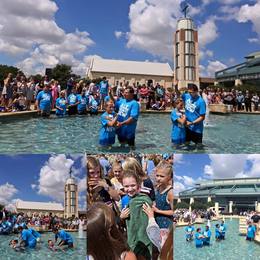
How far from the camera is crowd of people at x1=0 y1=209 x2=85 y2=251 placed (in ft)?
20.3

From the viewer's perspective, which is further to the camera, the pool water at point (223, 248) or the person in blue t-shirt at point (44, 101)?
the person in blue t-shirt at point (44, 101)

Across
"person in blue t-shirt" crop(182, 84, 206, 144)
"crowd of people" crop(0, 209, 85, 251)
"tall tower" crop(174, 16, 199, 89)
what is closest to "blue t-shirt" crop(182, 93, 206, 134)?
"person in blue t-shirt" crop(182, 84, 206, 144)

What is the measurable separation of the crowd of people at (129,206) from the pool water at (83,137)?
1015 millimetres

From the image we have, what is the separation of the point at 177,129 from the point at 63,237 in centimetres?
322

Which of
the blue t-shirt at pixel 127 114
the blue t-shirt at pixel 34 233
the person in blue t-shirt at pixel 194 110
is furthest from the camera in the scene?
the person in blue t-shirt at pixel 194 110

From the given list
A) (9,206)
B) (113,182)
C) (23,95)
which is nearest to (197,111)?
(113,182)

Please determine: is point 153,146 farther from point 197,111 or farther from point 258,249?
point 258,249

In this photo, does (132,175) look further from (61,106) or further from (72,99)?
(72,99)

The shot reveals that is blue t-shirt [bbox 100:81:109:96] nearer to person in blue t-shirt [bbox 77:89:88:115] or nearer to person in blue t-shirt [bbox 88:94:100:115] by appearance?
person in blue t-shirt [bbox 88:94:100:115]

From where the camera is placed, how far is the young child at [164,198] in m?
6.04

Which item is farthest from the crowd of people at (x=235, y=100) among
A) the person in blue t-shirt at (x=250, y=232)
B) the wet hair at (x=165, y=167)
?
the wet hair at (x=165, y=167)

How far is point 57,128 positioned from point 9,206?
6338 millimetres

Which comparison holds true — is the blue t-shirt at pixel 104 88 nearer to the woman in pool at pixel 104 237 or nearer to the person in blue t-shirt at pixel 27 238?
the person in blue t-shirt at pixel 27 238

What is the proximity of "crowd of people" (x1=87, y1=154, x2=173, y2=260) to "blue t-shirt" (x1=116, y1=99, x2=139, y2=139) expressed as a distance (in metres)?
1.39
